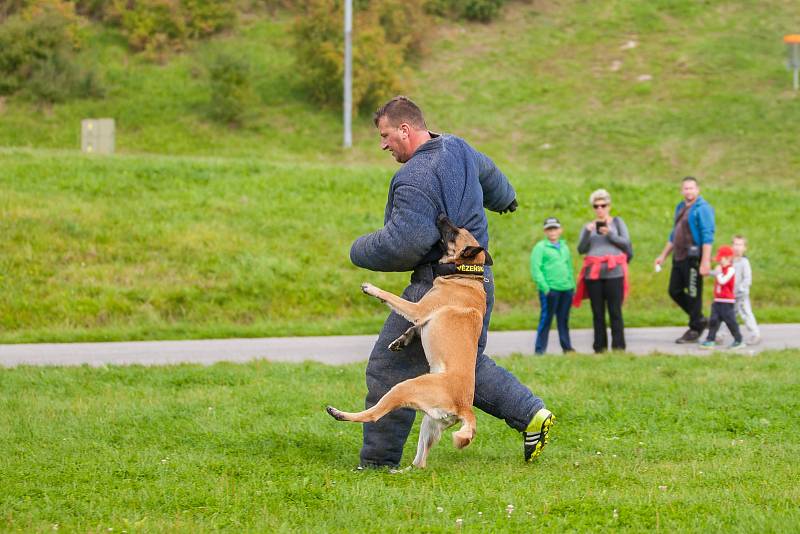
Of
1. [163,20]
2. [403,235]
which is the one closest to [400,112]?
[403,235]

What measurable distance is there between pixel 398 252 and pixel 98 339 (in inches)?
325

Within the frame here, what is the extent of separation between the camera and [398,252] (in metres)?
5.46

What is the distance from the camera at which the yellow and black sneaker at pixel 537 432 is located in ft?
18.9

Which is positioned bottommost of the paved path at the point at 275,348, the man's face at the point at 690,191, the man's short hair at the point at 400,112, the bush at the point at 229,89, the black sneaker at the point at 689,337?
the paved path at the point at 275,348

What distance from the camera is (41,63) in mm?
29953

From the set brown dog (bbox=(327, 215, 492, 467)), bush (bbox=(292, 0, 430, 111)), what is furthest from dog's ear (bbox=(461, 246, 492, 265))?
bush (bbox=(292, 0, 430, 111))

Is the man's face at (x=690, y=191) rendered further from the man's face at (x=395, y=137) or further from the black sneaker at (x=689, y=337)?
the man's face at (x=395, y=137)

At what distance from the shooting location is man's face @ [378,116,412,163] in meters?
5.63

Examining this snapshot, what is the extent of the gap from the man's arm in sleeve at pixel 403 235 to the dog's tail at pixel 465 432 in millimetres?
919

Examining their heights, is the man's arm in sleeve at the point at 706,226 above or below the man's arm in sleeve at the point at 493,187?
below

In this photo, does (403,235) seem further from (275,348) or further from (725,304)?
(725,304)

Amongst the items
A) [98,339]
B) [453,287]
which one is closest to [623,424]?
[453,287]

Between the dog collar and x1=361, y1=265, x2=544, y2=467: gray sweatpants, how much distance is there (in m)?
0.19

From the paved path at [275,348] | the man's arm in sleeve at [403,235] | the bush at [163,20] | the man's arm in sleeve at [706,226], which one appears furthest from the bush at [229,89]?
the man's arm in sleeve at [403,235]
